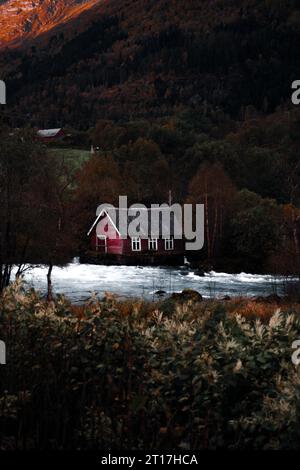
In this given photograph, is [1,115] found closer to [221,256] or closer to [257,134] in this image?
[221,256]

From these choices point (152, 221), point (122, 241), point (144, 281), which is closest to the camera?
point (144, 281)

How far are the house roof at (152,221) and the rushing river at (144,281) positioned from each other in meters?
6.77

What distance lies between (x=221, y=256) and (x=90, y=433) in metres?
50.3

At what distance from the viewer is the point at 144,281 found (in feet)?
152

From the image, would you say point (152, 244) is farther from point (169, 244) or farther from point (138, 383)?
point (138, 383)

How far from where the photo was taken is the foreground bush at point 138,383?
261 inches
